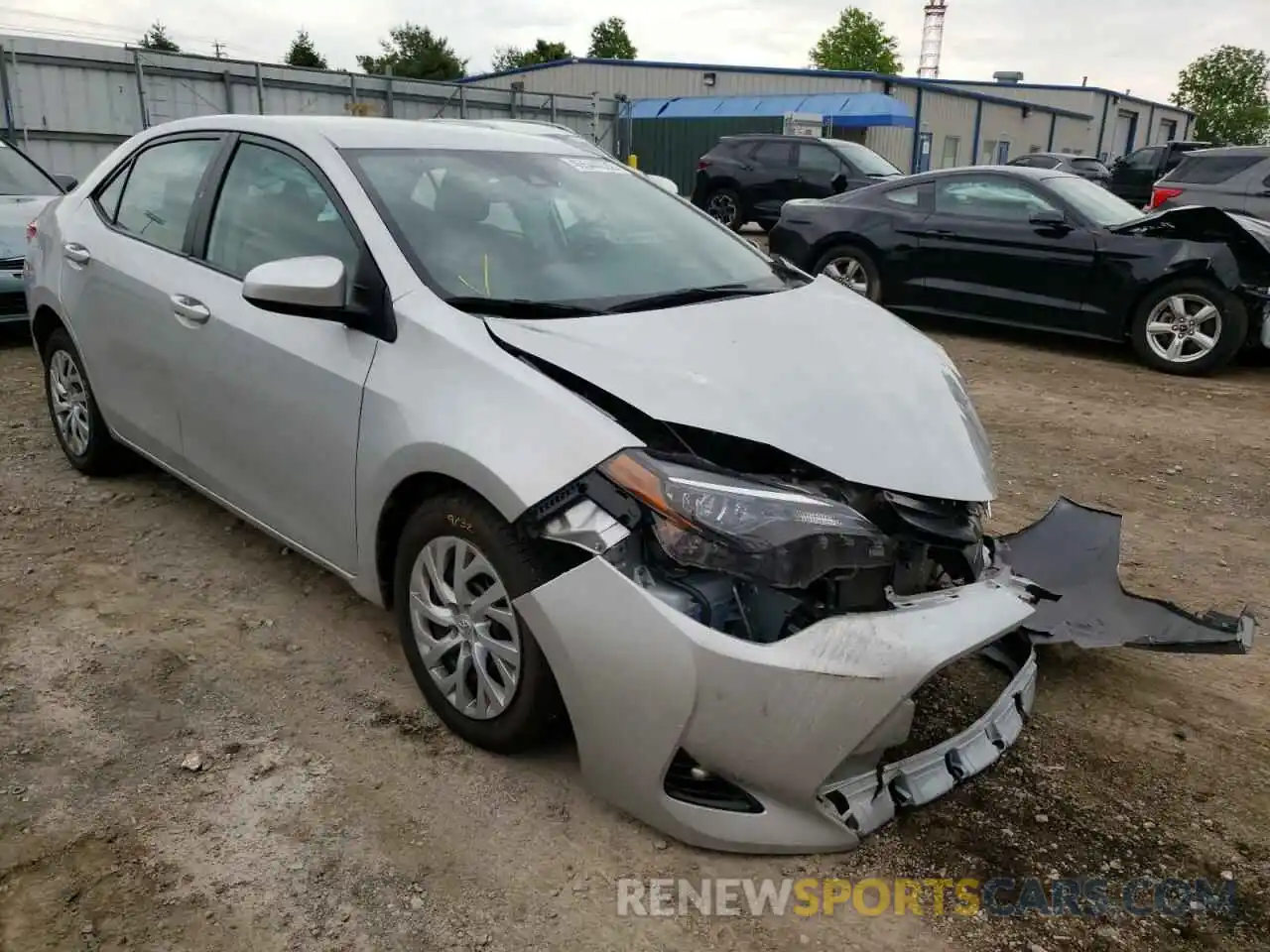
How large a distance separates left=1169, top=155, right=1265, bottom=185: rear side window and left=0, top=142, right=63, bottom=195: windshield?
1161cm

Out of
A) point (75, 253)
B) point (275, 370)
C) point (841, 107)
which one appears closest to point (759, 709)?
point (275, 370)

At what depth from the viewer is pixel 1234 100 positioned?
6700 centimetres

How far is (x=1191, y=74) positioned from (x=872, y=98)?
5062 centimetres

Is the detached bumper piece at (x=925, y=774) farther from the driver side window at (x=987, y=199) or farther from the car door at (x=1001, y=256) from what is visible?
the driver side window at (x=987, y=199)

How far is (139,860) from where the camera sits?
234 cm

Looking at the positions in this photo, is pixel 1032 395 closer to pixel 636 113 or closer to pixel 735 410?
pixel 735 410

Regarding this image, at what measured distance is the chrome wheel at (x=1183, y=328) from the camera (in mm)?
7461

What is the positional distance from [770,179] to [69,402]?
43.6ft

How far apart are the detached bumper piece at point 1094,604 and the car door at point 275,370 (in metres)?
2.04

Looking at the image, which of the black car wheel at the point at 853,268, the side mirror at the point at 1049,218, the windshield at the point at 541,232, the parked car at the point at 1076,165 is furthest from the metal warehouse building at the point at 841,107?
the windshield at the point at 541,232

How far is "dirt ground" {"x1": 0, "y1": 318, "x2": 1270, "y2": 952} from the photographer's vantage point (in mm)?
2186

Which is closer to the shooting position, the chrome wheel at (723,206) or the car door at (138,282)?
the car door at (138,282)

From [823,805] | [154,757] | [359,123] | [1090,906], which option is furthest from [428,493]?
[1090,906]

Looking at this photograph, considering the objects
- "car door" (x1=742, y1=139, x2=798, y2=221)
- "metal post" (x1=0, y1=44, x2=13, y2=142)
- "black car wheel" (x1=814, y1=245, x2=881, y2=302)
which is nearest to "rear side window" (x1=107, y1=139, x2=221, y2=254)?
"black car wheel" (x1=814, y1=245, x2=881, y2=302)
